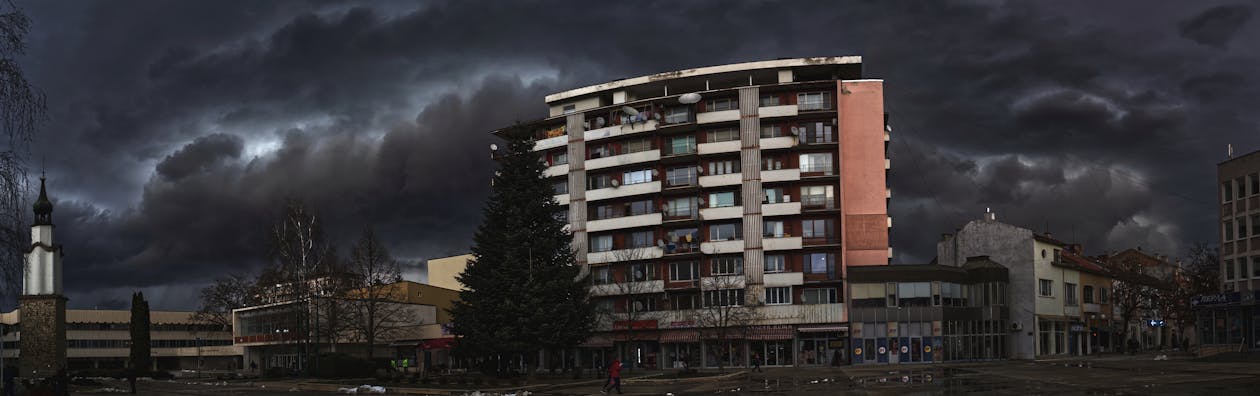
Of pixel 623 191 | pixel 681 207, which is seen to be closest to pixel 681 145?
pixel 681 207

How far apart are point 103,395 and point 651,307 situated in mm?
46194

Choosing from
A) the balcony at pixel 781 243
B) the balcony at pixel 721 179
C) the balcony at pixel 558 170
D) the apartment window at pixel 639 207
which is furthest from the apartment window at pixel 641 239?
the balcony at pixel 781 243

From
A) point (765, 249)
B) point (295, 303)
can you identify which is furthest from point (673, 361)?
point (295, 303)

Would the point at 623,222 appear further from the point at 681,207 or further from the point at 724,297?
the point at 724,297

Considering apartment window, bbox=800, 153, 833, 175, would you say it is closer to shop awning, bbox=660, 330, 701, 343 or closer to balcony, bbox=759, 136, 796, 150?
balcony, bbox=759, 136, 796, 150

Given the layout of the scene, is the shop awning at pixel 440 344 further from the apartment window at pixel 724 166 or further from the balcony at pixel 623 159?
the apartment window at pixel 724 166

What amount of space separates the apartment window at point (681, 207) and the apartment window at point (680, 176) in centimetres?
137

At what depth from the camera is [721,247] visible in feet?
286

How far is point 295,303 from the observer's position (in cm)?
7725

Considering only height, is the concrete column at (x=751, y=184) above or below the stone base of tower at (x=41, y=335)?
above

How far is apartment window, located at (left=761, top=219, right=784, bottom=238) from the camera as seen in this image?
85688mm

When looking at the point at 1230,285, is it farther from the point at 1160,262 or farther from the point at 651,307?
the point at 1160,262

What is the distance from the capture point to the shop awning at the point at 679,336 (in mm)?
86000

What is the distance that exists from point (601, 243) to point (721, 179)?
1304 cm
